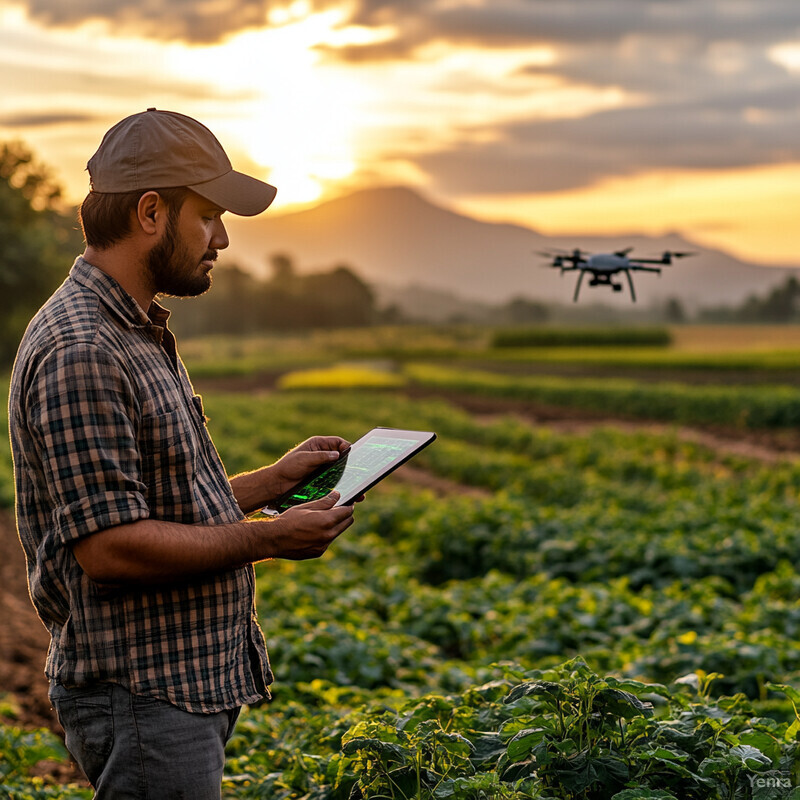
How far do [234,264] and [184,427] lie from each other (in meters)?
106

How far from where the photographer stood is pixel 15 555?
1044cm

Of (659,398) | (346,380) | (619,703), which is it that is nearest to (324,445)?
(619,703)

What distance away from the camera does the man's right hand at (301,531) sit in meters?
2.34

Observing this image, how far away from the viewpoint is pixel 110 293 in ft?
7.87

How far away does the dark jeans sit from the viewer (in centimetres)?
234

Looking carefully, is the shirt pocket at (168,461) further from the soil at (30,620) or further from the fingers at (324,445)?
the soil at (30,620)

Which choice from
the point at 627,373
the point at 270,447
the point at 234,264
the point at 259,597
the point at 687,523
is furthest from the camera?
the point at 234,264

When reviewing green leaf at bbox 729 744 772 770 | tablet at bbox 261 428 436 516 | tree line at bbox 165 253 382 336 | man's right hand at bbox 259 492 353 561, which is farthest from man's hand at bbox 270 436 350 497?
tree line at bbox 165 253 382 336

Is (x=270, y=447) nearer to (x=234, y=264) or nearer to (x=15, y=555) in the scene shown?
(x=15, y=555)

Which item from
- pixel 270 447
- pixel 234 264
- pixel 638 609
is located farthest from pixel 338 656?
pixel 234 264

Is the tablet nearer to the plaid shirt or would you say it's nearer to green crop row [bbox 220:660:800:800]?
the plaid shirt

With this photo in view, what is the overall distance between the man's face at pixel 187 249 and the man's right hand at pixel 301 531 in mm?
681

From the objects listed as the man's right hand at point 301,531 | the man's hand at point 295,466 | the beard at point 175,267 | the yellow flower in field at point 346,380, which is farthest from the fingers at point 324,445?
the yellow flower in field at point 346,380

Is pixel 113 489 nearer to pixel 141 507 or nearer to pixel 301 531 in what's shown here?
pixel 141 507
